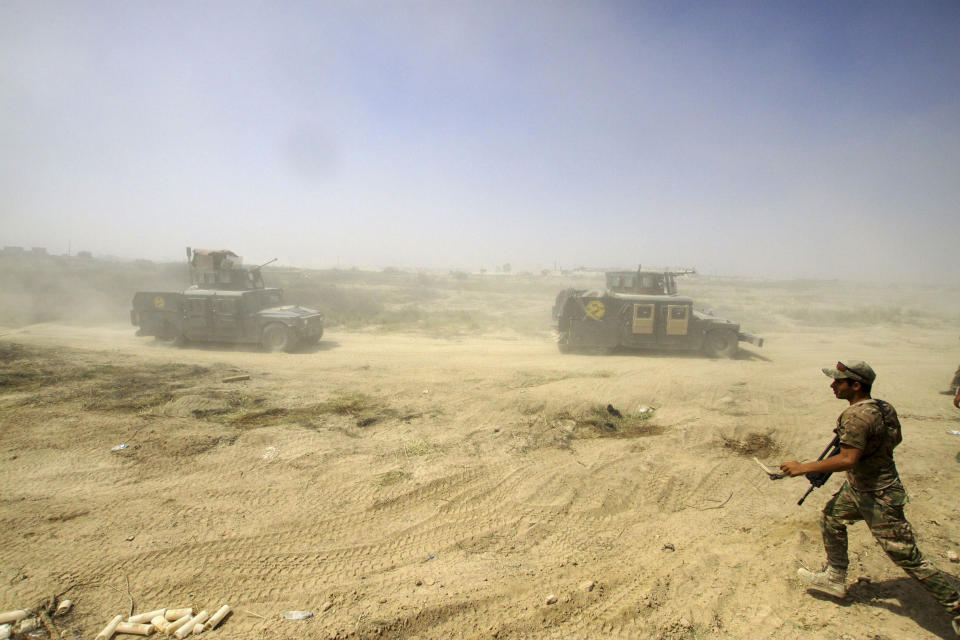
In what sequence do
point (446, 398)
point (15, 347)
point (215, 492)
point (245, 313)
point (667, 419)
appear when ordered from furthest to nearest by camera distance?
point (245, 313), point (15, 347), point (446, 398), point (667, 419), point (215, 492)

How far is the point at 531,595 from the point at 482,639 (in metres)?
0.53

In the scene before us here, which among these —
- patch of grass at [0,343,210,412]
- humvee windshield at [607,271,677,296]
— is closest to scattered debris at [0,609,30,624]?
patch of grass at [0,343,210,412]

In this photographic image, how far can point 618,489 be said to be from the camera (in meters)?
4.89

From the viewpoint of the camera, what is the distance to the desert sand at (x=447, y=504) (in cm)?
318

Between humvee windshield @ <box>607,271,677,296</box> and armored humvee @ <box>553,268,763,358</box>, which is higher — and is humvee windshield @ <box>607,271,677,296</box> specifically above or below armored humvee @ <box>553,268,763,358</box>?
above

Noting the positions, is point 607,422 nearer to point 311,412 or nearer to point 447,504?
point 447,504

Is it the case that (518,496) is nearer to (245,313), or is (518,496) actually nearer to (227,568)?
(227,568)

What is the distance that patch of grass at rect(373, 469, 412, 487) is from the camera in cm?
493

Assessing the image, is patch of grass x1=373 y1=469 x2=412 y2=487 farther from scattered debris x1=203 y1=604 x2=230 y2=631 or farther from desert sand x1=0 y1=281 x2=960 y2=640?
scattered debris x1=203 y1=604 x2=230 y2=631

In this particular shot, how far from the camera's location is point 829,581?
3271 millimetres

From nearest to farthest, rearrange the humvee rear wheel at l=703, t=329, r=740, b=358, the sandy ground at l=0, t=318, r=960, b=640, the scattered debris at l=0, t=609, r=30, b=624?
1. the scattered debris at l=0, t=609, r=30, b=624
2. the sandy ground at l=0, t=318, r=960, b=640
3. the humvee rear wheel at l=703, t=329, r=740, b=358

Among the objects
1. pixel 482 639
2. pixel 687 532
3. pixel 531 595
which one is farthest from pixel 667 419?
pixel 482 639

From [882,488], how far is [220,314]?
13.5 m

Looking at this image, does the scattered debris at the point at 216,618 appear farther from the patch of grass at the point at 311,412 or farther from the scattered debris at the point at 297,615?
the patch of grass at the point at 311,412
